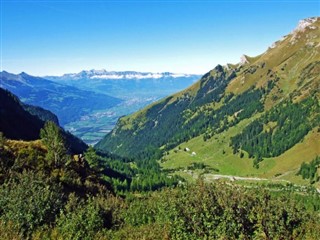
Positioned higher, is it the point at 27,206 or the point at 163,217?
the point at 27,206

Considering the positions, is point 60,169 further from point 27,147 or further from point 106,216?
point 106,216

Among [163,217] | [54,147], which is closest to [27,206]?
[163,217]

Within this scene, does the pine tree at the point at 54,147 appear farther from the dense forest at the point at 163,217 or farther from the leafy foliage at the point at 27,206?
the leafy foliage at the point at 27,206

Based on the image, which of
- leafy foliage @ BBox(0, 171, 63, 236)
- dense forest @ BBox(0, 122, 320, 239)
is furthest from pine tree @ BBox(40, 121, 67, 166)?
leafy foliage @ BBox(0, 171, 63, 236)

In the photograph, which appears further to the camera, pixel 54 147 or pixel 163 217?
pixel 54 147

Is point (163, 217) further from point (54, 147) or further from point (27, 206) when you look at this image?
point (54, 147)

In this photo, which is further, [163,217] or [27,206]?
[163,217]

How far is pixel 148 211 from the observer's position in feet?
338

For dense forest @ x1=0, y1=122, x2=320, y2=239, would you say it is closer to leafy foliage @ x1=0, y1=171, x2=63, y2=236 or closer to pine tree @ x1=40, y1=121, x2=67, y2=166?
leafy foliage @ x1=0, y1=171, x2=63, y2=236

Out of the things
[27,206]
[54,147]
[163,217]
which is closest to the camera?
[27,206]

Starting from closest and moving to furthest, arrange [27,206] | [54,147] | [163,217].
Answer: [27,206]
[163,217]
[54,147]

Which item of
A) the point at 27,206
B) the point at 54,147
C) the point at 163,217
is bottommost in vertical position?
the point at 163,217

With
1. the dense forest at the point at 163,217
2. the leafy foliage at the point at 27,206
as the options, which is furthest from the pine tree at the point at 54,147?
the leafy foliage at the point at 27,206

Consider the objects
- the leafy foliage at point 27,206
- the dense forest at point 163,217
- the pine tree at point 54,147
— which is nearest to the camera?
the dense forest at point 163,217
